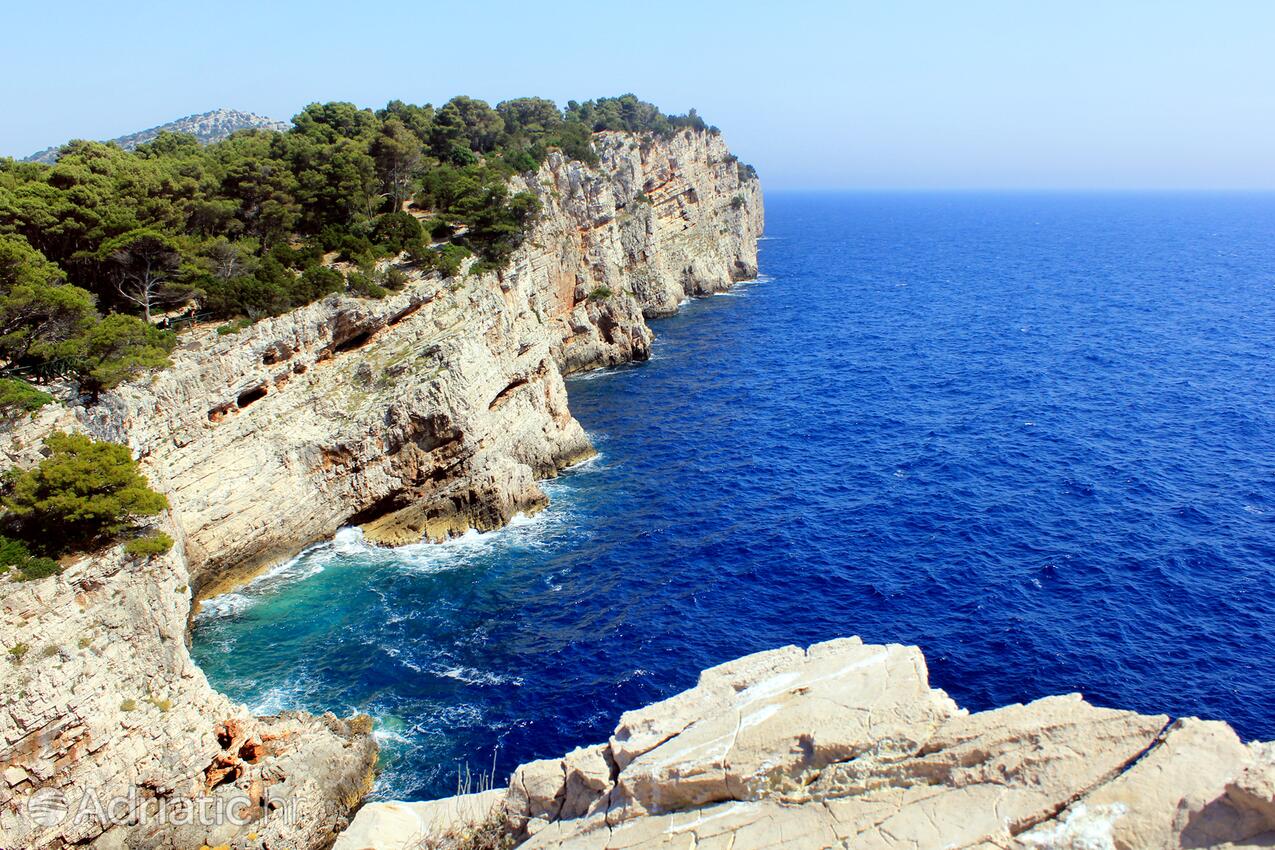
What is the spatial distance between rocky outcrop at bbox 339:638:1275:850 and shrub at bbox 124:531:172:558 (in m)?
19.2

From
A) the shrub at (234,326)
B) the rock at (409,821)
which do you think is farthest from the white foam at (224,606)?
the rock at (409,821)

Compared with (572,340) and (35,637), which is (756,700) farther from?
(572,340)

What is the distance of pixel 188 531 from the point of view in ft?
134

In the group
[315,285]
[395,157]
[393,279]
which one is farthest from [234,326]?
[395,157]

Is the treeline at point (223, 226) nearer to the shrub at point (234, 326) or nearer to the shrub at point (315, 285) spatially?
the shrub at point (315, 285)

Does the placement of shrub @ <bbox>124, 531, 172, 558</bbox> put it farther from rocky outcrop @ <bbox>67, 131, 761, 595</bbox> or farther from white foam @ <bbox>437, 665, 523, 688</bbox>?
Answer: white foam @ <bbox>437, 665, 523, 688</bbox>

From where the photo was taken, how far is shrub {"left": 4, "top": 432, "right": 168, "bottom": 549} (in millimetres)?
31141

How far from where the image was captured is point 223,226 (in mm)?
59406

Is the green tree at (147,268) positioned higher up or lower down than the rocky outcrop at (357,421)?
higher up

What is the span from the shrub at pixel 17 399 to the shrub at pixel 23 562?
624 centimetres

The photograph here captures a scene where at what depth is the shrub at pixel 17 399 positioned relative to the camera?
33312mm

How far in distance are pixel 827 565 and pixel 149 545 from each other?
3345 centimetres

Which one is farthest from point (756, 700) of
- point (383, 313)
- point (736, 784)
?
point (383, 313)

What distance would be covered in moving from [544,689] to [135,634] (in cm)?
1669
